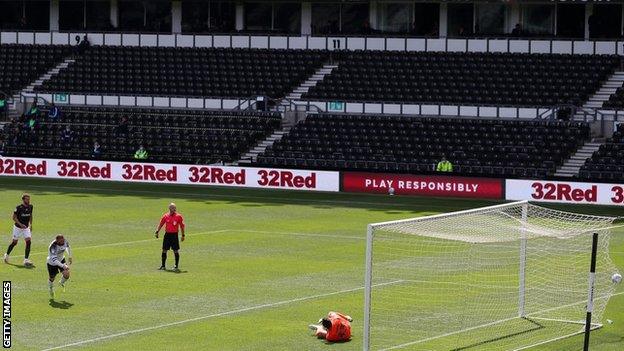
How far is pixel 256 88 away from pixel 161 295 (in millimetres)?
43451

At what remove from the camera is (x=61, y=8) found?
86625mm

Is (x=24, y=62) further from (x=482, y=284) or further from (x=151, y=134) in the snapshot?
(x=482, y=284)

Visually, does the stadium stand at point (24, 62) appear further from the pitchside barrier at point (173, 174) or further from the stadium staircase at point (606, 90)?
the stadium staircase at point (606, 90)

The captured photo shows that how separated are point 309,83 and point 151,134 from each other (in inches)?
373

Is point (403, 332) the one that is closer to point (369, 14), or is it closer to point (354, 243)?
point (354, 243)

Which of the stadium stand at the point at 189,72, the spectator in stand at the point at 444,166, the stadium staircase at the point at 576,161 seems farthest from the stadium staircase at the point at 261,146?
the stadium staircase at the point at 576,161

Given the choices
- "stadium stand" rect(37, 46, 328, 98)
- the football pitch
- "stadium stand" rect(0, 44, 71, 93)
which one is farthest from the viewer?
"stadium stand" rect(0, 44, 71, 93)

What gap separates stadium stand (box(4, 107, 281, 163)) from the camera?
2739 inches

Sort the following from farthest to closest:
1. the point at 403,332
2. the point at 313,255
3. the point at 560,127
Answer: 1. the point at 560,127
2. the point at 313,255
3. the point at 403,332

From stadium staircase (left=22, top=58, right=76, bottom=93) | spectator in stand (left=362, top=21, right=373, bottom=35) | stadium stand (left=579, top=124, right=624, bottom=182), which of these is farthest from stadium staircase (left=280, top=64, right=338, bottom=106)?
A: stadium stand (left=579, top=124, right=624, bottom=182)

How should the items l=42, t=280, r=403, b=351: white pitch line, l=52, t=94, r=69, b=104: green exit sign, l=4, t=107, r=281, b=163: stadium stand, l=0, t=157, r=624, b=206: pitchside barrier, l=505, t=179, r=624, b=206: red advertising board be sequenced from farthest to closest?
l=52, t=94, r=69, b=104: green exit sign → l=4, t=107, r=281, b=163: stadium stand → l=0, t=157, r=624, b=206: pitchside barrier → l=505, t=179, r=624, b=206: red advertising board → l=42, t=280, r=403, b=351: white pitch line

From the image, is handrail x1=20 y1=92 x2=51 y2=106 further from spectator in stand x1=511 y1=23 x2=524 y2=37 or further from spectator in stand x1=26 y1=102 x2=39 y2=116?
spectator in stand x1=511 y1=23 x2=524 y2=37

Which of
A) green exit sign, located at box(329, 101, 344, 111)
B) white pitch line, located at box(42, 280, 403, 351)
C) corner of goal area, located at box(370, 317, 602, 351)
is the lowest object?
corner of goal area, located at box(370, 317, 602, 351)

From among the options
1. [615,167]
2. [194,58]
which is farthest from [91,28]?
[615,167]
